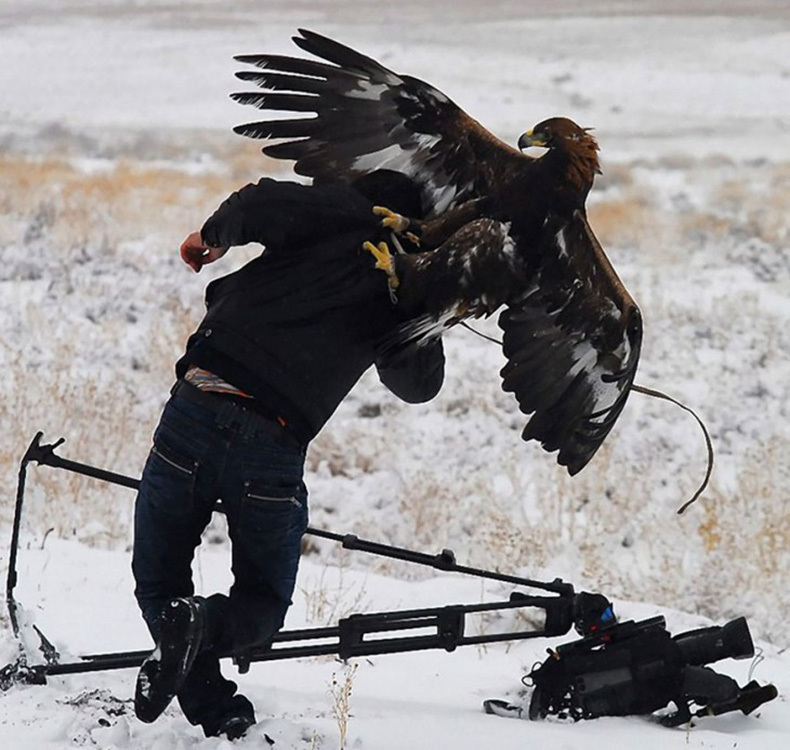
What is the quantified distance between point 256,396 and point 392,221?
1.73 ft

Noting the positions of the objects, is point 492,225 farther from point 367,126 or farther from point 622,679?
point 622,679

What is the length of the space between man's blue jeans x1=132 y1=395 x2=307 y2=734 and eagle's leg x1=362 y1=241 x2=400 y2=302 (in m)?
0.46

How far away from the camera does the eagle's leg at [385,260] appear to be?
2.84m

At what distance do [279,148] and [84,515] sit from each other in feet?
11.6

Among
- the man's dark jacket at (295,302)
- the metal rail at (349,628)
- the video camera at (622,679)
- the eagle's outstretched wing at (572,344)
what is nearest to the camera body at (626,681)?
the video camera at (622,679)

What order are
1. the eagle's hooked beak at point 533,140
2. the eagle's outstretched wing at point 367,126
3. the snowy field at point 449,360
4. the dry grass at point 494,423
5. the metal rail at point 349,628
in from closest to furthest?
the eagle's hooked beak at point 533,140 < the eagle's outstretched wing at point 367,126 < the metal rail at point 349,628 < the snowy field at point 449,360 < the dry grass at point 494,423

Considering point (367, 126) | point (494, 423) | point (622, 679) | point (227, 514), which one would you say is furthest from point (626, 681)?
point (494, 423)

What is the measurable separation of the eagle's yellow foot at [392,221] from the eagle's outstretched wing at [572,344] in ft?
1.12

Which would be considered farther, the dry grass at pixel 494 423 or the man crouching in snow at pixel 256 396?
the dry grass at pixel 494 423

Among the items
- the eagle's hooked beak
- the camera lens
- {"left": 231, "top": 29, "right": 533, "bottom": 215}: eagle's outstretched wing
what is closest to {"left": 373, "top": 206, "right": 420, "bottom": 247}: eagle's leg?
{"left": 231, "top": 29, "right": 533, "bottom": 215}: eagle's outstretched wing

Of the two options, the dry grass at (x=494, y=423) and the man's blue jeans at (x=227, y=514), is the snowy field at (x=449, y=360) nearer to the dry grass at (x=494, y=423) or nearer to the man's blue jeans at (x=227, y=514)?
the dry grass at (x=494, y=423)

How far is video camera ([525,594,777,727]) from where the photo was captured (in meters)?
3.57

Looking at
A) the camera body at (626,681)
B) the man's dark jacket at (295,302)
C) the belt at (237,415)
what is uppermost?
the man's dark jacket at (295,302)

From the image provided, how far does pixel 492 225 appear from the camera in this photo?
113 inches
